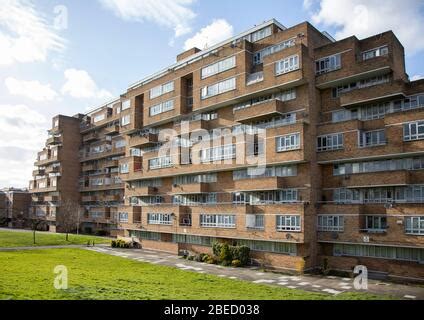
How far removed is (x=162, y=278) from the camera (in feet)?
97.9

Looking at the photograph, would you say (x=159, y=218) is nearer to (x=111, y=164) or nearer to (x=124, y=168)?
(x=124, y=168)

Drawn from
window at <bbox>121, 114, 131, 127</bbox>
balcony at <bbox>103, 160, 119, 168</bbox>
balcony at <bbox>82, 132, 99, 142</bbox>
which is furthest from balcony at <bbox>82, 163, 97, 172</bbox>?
window at <bbox>121, 114, 131, 127</bbox>

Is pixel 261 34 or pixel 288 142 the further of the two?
pixel 261 34

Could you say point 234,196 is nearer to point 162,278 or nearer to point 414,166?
point 162,278

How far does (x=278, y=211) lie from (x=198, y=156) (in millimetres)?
13682

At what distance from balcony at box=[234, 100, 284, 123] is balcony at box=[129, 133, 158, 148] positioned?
16753 millimetres

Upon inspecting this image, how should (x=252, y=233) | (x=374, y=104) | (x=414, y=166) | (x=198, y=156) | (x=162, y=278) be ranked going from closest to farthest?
(x=162, y=278) → (x=414, y=166) → (x=374, y=104) → (x=252, y=233) → (x=198, y=156)

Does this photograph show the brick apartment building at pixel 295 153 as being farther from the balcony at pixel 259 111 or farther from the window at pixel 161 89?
the window at pixel 161 89

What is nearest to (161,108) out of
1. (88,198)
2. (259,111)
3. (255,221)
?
(259,111)

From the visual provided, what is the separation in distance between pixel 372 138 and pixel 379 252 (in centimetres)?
1014

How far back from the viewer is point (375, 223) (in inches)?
1308

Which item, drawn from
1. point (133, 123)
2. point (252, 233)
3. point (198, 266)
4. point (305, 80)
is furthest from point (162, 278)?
point (133, 123)

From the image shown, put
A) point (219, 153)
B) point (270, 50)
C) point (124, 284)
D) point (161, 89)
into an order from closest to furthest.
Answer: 1. point (124, 284)
2. point (270, 50)
3. point (219, 153)
4. point (161, 89)

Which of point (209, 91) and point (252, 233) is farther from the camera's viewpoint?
point (209, 91)
